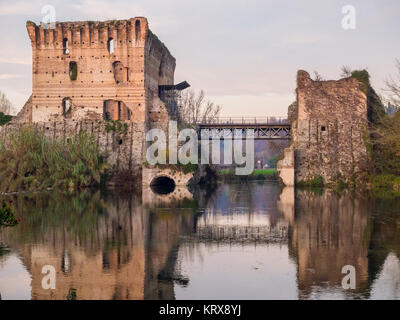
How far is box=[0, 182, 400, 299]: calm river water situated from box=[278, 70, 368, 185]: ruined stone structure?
18.5 meters

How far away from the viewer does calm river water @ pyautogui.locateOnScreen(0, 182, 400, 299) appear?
9641mm

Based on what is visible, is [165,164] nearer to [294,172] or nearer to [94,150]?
[94,150]

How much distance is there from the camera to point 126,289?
963cm

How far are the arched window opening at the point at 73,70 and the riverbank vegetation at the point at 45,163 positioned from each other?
7121 millimetres

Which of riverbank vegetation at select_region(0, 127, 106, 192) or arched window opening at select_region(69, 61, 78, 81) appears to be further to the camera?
arched window opening at select_region(69, 61, 78, 81)

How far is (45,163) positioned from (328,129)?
20.8m

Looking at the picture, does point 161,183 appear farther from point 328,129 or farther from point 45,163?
point 328,129

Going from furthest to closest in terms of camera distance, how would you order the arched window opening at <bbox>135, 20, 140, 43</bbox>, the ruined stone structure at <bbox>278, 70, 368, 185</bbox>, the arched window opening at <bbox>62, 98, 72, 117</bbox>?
the arched window opening at <bbox>62, 98, 72, 117</bbox>, the arched window opening at <bbox>135, 20, 140, 43</bbox>, the ruined stone structure at <bbox>278, 70, 368, 185</bbox>

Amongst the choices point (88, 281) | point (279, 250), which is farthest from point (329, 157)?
point (88, 281)

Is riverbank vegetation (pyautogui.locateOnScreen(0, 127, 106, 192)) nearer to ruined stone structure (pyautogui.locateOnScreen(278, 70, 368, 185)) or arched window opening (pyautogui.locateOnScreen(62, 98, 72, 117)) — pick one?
arched window opening (pyautogui.locateOnScreen(62, 98, 72, 117))

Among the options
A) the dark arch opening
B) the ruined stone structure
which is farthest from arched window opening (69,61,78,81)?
the ruined stone structure

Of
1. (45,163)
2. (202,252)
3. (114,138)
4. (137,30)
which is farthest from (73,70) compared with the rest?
(202,252)

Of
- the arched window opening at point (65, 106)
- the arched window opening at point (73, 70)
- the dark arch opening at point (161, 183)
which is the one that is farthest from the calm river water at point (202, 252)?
the arched window opening at point (73, 70)

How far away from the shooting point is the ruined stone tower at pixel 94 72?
1660 inches
